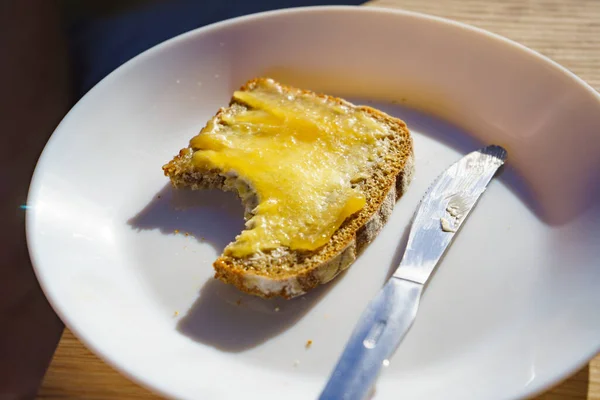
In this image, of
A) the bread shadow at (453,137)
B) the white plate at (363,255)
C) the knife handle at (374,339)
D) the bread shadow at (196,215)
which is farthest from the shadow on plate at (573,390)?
the bread shadow at (196,215)

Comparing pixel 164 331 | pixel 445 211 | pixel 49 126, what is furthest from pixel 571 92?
pixel 49 126

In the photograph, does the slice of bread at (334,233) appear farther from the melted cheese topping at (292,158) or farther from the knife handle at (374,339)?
the knife handle at (374,339)

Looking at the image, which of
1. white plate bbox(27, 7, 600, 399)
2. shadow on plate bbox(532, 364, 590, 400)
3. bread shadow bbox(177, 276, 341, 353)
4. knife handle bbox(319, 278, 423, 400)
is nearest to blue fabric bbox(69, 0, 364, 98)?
white plate bbox(27, 7, 600, 399)

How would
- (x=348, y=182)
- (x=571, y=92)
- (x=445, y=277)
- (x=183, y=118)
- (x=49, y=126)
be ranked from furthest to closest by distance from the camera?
1. (x=49, y=126)
2. (x=183, y=118)
3. (x=571, y=92)
4. (x=348, y=182)
5. (x=445, y=277)

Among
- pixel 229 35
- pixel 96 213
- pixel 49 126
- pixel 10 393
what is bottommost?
pixel 10 393

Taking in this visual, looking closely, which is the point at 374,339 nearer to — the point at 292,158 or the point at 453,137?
the point at 292,158

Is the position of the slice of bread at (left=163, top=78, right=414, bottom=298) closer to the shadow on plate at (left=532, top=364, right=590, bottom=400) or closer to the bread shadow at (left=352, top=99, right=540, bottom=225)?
the bread shadow at (left=352, top=99, right=540, bottom=225)

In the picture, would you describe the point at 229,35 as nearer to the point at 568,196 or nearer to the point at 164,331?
the point at 164,331
